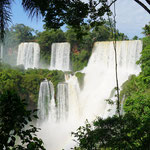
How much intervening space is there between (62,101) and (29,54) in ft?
36.3

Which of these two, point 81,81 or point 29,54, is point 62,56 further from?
point 81,81

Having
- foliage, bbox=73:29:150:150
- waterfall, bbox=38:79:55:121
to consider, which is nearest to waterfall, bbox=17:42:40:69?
waterfall, bbox=38:79:55:121

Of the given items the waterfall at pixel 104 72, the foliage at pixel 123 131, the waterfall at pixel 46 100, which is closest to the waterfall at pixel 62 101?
the waterfall at pixel 46 100

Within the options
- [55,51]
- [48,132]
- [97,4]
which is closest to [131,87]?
[48,132]

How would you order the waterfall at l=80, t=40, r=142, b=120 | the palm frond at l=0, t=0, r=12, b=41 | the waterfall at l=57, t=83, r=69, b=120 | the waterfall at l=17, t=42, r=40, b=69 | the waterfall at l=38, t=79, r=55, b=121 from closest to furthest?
the palm frond at l=0, t=0, r=12, b=41 < the waterfall at l=80, t=40, r=142, b=120 < the waterfall at l=57, t=83, r=69, b=120 < the waterfall at l=38, t=79, r=55, b=121 < the waterfall at l=17, t=42, r=40, b=69

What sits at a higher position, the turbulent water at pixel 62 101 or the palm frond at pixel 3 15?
the palm frond at pixel 3 15

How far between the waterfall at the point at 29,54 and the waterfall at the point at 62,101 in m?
10.0

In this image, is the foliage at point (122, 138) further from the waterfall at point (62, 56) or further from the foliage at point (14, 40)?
the foliage at point (14, 40)

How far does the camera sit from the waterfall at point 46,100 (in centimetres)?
1714

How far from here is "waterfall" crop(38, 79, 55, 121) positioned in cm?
1714

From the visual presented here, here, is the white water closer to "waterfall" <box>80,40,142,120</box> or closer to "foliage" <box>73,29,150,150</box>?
"waterfall" <box>80,40,142,120</box>

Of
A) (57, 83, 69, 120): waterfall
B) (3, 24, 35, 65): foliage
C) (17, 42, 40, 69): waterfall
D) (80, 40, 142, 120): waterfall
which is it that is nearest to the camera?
(80, 40, 142, 120): waterfall

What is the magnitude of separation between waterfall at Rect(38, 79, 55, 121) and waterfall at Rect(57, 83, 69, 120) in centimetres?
63

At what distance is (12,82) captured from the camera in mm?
16203
